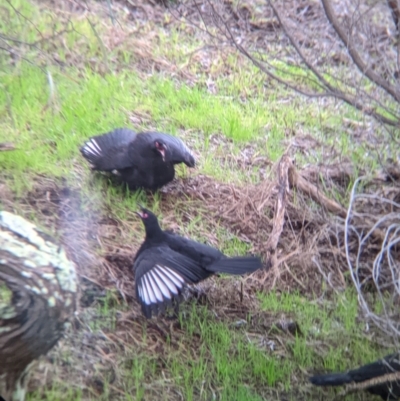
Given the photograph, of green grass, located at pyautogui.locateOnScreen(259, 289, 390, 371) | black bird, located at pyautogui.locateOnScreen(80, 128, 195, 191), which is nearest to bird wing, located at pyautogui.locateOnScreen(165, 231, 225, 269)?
green grass, located at pyautogui.locateOnScreen(259, 289, 390, 371)

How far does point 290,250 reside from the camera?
4172mm

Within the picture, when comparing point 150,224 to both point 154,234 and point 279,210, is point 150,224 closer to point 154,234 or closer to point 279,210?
point 154,234

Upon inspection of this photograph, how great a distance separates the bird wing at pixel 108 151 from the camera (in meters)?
4.28

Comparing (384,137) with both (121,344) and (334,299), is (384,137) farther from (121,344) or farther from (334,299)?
(121,344)

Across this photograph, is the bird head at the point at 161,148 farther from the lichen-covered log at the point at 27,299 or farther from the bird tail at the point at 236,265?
the lichen-covered log at the point at 27,299

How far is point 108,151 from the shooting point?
170 inches

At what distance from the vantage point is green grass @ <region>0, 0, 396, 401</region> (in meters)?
3.26

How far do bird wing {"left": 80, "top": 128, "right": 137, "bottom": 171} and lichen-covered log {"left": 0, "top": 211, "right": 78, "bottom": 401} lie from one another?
5.22 feet

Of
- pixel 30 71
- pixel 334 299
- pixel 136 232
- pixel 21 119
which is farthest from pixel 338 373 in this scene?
pixel 30 71

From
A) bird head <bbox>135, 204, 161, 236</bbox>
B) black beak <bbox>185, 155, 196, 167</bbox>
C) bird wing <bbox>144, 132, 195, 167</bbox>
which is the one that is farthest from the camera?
black beak <bbox>185, 155, 196, 167</bbox>

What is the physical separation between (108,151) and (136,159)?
0.19 m

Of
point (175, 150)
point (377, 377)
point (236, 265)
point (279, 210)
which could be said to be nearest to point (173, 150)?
point (175, 150)

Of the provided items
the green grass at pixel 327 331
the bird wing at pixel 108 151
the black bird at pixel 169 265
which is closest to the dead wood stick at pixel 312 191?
the green grass at pixel 327 331

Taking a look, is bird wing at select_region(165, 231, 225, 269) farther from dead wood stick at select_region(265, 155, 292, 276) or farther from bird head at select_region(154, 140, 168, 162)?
bird head at select_region(154, 140, 168, 162)
